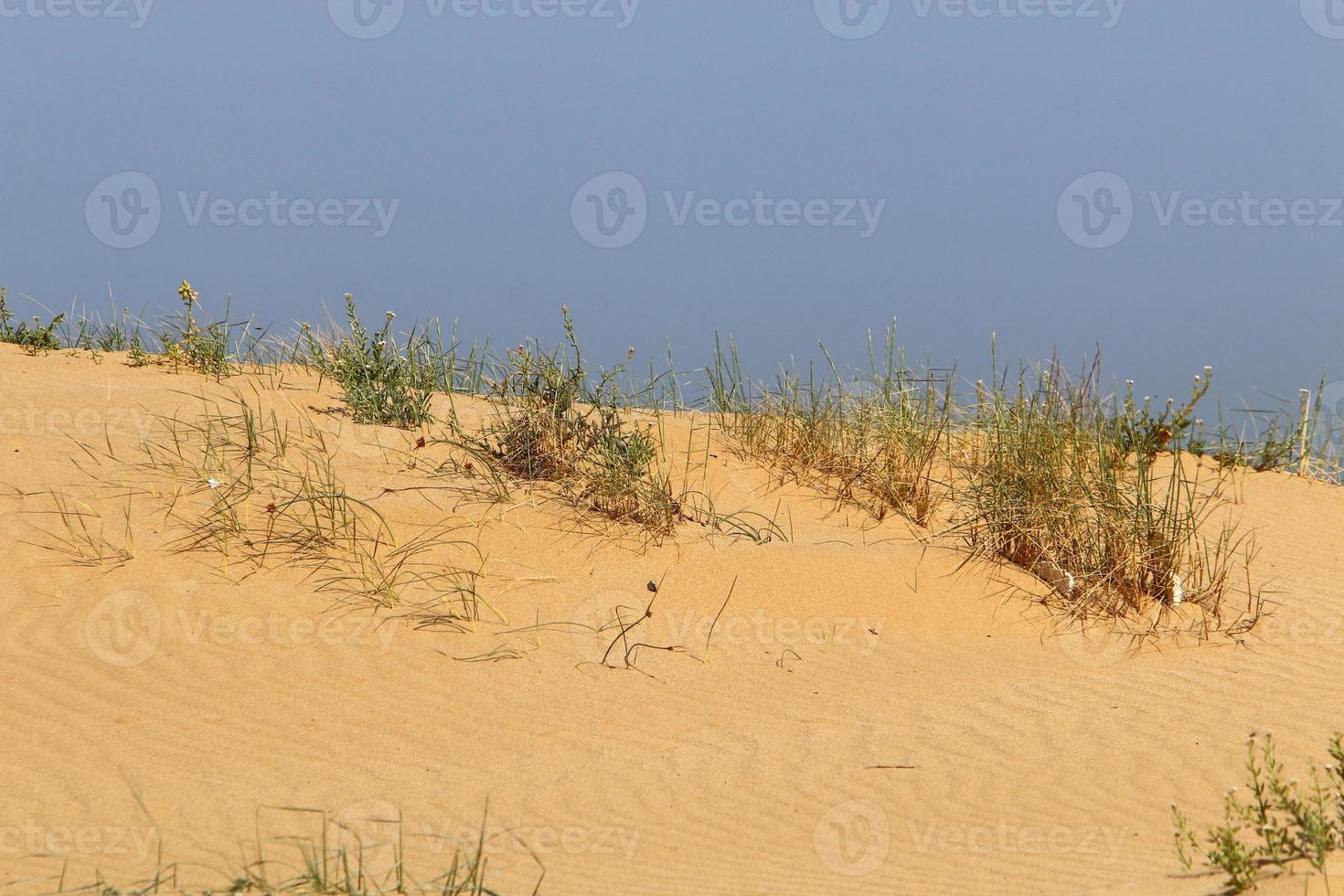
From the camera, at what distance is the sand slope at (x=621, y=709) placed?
3.55 meters

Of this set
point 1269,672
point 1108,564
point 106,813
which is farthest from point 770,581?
point 106,813

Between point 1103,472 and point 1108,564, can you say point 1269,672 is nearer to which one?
point 1108,564

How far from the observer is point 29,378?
285 inches

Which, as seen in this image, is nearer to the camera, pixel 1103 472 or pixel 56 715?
pixel 56 715

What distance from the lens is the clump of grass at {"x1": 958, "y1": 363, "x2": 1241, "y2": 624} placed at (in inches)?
226

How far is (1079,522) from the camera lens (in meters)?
5.92

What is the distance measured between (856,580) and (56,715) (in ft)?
11.9
